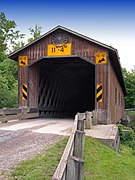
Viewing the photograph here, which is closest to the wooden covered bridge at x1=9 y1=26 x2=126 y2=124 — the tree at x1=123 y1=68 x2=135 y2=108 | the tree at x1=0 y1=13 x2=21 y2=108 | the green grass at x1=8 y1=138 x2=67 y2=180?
the tree at x1=0 y1=13 x2=21 y2=108

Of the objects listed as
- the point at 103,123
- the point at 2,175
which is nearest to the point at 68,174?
the point at 2,175

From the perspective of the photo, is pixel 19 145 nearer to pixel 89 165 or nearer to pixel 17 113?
pixel 89 165

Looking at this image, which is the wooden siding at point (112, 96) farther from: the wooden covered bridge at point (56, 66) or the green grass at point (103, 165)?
the green grass at point (103, 165)

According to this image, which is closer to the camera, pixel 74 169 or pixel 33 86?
pixel 74 169

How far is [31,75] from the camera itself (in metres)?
12.7

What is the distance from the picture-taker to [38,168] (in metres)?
Result: 3.84

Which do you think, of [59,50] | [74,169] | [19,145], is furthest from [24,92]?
[74,169]

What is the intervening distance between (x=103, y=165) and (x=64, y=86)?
509 inches

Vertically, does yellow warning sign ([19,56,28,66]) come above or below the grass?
above

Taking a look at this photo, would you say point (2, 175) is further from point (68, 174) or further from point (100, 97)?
point (100, 97)

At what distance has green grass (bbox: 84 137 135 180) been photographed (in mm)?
4938

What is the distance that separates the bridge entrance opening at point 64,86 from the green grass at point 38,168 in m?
8.28

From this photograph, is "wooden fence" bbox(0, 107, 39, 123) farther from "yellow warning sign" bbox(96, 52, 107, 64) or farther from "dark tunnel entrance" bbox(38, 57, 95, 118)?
"yellow warning sign" bbox(96, 52, 107, 64)

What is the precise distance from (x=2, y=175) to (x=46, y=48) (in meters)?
9.10
